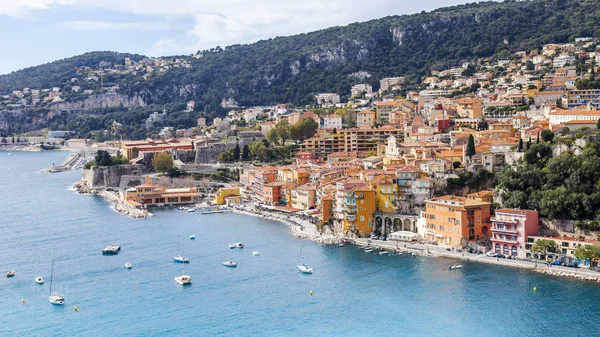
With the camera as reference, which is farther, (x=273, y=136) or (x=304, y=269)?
(x=273, y=136)

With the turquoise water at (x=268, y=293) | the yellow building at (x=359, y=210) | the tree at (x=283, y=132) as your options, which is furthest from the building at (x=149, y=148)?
the yellow building at (x=359, y=210)

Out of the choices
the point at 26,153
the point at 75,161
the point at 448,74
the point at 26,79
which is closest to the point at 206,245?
the point at 448,74

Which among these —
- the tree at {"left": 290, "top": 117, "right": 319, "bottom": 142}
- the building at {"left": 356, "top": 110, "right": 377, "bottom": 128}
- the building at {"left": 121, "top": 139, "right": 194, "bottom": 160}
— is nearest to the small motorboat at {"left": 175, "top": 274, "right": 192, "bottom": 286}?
the tree at {"left": 290, "top": 117, "right": 319, "bottom": 142}

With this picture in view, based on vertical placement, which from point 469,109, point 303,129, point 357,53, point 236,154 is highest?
point 357,53

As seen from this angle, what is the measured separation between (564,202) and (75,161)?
62437 mm

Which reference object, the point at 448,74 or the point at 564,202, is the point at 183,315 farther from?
the point at 448,74

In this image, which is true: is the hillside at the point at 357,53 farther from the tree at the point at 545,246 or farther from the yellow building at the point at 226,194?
the tree at the point at 545,246

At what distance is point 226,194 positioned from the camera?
1827 inches

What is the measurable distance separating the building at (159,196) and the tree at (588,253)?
89.4 feet

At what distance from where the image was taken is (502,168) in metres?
33.7

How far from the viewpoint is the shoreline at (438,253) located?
25.2m

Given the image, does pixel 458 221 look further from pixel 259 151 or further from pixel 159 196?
pixel 259 151

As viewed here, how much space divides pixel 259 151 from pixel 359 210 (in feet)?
78.4

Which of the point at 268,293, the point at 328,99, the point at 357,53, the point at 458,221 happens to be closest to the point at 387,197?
the point at 458,221
